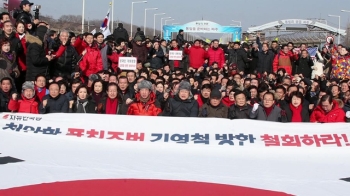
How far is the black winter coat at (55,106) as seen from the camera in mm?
7725

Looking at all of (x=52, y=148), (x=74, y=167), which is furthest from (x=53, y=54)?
(x=74, y=167)

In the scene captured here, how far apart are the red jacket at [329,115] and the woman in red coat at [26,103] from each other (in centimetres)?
423

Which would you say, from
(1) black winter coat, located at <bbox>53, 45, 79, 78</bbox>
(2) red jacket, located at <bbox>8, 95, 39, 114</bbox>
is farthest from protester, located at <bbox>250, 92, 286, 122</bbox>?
(1) black winter coat, located at <bbox>53, 45, 79, 78</bbox>

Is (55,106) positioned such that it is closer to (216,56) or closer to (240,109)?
(240,109)

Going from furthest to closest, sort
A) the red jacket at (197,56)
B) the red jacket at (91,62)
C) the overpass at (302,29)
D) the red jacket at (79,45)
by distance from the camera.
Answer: the overpass at (302,29) → the red jacket at (197,56) → the red jacket at (79,45) → the red jacket at (91,62)

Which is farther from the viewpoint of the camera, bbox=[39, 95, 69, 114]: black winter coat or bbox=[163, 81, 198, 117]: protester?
bbox=[163, 81, 198, 117]: protester

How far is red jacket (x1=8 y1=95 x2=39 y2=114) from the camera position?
7574 mm

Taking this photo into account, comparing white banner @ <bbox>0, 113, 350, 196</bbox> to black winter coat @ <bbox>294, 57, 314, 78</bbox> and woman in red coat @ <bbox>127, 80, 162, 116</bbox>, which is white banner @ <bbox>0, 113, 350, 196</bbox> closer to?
woman in red coat @ <bbox>127, 80, 162, 116</bbox>

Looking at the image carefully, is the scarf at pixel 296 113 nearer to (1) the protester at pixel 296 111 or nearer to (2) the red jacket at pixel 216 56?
(1) the protester at pixel 296 111

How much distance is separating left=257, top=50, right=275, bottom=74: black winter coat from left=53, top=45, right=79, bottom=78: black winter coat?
289 inches

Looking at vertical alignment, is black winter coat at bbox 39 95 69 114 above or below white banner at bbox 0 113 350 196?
above

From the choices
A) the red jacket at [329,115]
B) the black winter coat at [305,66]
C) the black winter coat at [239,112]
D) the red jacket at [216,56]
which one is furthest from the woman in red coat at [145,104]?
the black winter coat at [305,66]

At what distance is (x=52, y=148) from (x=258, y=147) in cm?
257

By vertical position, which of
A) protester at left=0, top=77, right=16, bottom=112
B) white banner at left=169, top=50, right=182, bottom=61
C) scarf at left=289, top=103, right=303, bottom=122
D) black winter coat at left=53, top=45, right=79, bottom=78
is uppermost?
white banner at left=169, top=50, right=182, bottom=61
